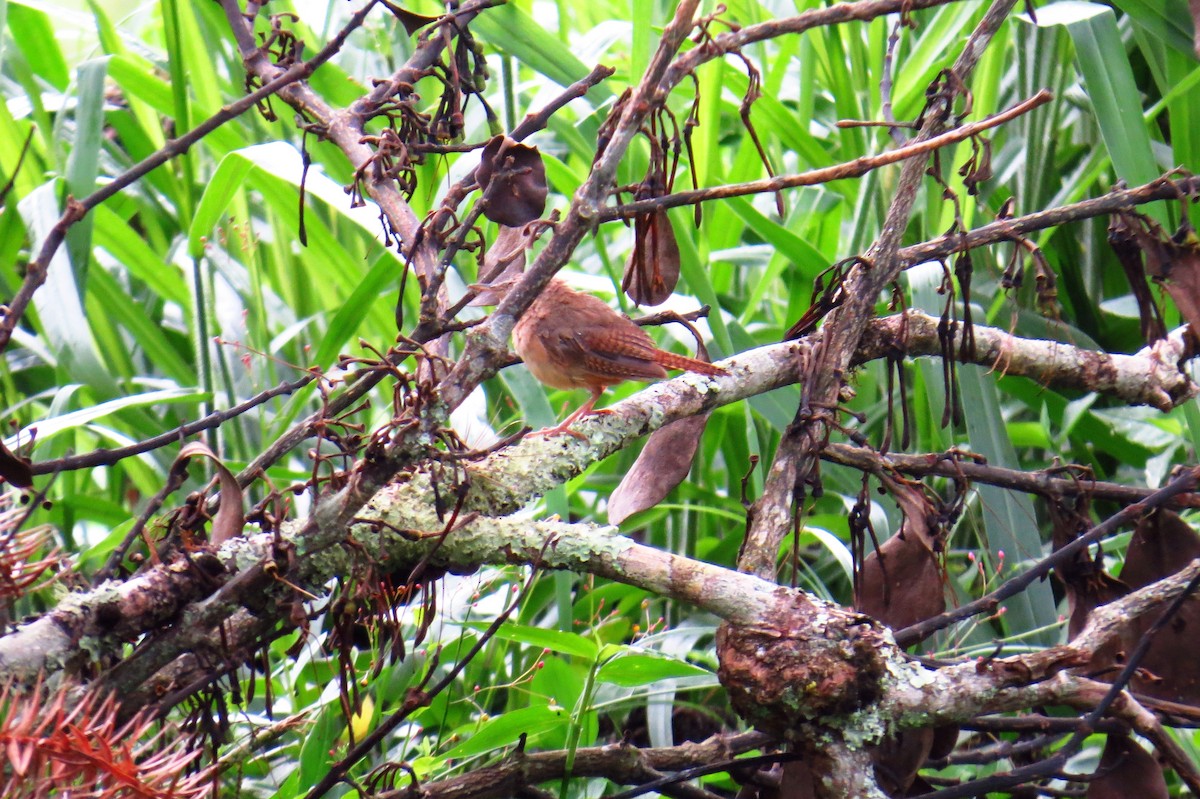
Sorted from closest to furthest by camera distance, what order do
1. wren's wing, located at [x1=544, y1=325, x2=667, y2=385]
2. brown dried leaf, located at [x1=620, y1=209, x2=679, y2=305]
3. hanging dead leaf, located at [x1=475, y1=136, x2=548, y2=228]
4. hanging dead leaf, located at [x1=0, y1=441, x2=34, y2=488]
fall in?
hanging dead leaf, located at [x1=0, y1=441, x2=34, y2=488], hanging dead leaf, located at [x1=475, y1=136, x2=548, y2=228], brown dried leaf, located at [x1=620, y1=209, x2=679, y2=305], wren's wing, located at [x1=544, y1=325, x2=667, y2=385]

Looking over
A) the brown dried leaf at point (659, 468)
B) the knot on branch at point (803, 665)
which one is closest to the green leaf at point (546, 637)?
the brown dried leaf at point (659, 468)

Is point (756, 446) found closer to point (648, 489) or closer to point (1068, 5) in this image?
point (648, 489)

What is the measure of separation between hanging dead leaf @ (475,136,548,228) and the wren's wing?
54 cm

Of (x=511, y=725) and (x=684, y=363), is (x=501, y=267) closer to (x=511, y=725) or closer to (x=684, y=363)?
(x=684, y=363)

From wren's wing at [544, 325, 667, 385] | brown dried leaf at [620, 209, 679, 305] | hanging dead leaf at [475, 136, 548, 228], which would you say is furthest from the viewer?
wren's wing at [544, 325, 667, 385]

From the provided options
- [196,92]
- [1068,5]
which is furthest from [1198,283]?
[196,92]

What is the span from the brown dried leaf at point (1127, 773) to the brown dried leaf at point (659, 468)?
0.55m

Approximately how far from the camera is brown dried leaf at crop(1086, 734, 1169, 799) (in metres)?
1.10

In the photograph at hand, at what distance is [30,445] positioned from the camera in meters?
1.05

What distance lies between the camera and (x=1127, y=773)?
1120 millimetres

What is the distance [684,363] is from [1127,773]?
728 millimetres

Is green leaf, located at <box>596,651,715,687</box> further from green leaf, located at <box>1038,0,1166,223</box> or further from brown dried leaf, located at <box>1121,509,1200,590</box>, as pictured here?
green leaf, located at <box>1038,0,1166,223</box>

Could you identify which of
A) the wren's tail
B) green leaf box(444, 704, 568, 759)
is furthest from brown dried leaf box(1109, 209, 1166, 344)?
green leaf box(444, 704, 568, 759)

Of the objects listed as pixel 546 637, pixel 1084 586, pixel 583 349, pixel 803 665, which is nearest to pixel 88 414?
pixel 583 349
